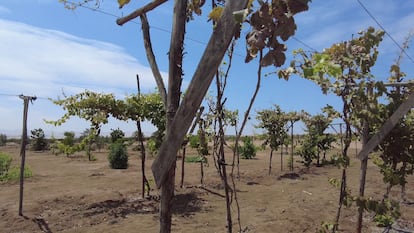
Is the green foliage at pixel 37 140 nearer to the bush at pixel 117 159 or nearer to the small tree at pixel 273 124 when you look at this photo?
the bush at pixel 117 159

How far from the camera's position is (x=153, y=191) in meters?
9.12

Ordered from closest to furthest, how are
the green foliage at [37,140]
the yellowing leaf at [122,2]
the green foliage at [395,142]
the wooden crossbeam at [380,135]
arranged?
1. the yellowing leaf at [122,2]
2. the wooden crossbeam at [380,135]
3. the green foliage at [395,142]
4. the green foliage at [37,140]

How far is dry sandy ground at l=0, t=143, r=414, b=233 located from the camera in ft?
19.9

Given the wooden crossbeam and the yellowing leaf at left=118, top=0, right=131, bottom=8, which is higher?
the yellowing leaf at left=118, top=0, right=131, bottom=8

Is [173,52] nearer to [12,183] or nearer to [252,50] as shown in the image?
[252,50]

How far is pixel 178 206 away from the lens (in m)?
7.62

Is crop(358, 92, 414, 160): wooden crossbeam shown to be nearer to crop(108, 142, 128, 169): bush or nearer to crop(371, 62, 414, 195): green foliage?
crop(371, 62, 414, 195): green foliage

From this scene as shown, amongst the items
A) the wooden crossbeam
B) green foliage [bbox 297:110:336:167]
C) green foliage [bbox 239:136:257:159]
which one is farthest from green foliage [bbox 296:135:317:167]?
the wooden crossbeam

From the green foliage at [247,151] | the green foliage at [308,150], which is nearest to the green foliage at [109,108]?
the green foliage at [308,150]

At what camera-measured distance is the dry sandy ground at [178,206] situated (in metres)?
6.06

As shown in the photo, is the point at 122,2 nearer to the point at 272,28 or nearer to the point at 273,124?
the point at 272,28

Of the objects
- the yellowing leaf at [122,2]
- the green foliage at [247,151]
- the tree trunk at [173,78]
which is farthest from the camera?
the green foliage at [247,151]

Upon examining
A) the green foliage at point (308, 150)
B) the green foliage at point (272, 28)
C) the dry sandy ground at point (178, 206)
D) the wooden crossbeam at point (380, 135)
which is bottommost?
the dry sandy ground at point (178, 206)

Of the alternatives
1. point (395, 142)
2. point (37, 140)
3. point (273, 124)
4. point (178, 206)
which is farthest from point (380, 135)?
point (37, 140)
